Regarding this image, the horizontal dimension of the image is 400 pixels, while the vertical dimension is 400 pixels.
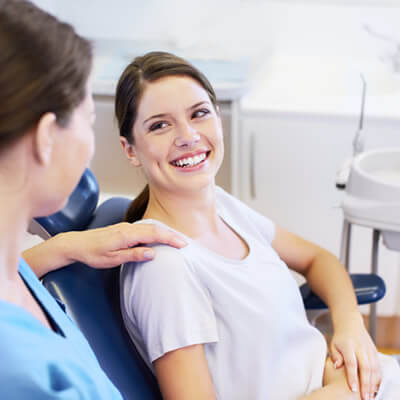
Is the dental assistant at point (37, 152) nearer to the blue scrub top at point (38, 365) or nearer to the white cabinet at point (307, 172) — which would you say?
the blue scrub top at point (38, 365)

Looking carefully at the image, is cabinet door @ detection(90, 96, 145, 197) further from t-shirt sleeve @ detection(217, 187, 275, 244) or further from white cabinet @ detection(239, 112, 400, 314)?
t-shirt sleeve @ detection(217, 187, 275, 244)

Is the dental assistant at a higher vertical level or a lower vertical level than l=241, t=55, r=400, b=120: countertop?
higher

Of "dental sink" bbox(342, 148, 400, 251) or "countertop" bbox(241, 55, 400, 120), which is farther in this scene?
"countertop" bbox(241, 55, 400, 120)

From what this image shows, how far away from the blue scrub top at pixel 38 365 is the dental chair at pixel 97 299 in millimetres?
242

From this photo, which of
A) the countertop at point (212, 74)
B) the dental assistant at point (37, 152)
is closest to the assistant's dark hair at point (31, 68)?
the dental assistant at point (37, 152)

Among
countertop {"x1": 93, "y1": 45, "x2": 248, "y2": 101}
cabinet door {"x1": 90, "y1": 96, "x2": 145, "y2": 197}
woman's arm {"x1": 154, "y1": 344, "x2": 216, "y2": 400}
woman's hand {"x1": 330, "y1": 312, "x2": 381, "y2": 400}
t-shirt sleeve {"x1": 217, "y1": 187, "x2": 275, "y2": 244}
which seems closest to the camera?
woman's arm {"x1": 154, "y1": 344, "x2": 216, "y2": 400}

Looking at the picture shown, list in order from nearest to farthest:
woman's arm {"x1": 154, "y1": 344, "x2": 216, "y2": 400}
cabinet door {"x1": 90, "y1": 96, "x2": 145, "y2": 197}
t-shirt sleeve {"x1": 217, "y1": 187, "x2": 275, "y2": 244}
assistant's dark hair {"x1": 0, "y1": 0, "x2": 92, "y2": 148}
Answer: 1. assistant's dark hair {"x1": 0, "y1": 0, "x2": 92, "y2": 148}
2. woman's arm {"x1": 154, "y1": 344, "x2": 216, "y2": 400}
3. t-shirt sleeve {"x1": 217, "y1": 187, "x2": 275, "y2": 244}
4. cabinet door {"x1": 90, "y1": 96, "x2": 145, "y2": 197}

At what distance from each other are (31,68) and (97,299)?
553 mm

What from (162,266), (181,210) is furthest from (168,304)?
(181,210)

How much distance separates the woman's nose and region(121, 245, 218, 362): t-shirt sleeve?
0.20m

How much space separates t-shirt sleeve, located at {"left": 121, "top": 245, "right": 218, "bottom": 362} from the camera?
36.7 inches

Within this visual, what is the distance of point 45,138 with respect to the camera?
58 centimetres

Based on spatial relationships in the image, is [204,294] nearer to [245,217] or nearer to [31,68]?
[245,217]

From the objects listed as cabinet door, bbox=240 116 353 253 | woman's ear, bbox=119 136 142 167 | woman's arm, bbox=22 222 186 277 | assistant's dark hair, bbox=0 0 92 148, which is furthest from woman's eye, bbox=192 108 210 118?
cabinet door, bbox=240 116 353 253
